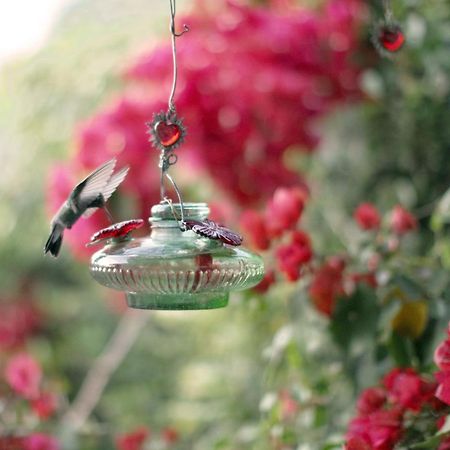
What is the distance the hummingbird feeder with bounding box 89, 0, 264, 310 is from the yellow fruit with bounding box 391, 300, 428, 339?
42cm

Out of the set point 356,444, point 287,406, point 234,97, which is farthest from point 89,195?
point 234,97

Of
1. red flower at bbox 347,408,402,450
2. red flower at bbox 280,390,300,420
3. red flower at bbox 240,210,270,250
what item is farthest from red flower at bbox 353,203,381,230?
red flower at bbox 347,408,402,450

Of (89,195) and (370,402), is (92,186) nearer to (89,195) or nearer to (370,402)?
(89,195)

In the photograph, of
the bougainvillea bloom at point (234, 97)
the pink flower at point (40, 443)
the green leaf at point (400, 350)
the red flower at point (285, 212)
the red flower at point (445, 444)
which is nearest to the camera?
the red flower at point (445, 444)

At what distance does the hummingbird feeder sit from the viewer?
92 cm

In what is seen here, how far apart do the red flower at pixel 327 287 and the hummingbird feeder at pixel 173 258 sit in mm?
379

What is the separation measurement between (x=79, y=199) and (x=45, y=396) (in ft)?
3.06

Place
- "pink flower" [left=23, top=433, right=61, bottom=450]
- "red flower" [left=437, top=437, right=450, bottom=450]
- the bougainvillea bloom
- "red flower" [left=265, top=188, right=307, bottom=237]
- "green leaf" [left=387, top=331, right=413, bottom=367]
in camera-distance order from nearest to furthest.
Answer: "red flower" [left=437, top=437, right=450, bottom=450], "green leaf" [left=387, top=331, right=413, bottom=367], "red flower" [left=265, top=188, right=307, bottom=237], "pink flower" [left=23, top=433, right=61, bottom=450], the bougainvillea bloom

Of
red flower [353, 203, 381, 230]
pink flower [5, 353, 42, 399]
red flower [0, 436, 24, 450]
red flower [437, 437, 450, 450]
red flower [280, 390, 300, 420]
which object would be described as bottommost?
red flower [0, 436, 24, 450]

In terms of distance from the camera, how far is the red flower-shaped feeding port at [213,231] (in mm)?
897

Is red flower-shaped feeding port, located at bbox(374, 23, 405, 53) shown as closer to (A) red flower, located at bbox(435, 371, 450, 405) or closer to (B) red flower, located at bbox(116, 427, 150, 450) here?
(A) red flower, located at bbox(435, 371, 450, 405)

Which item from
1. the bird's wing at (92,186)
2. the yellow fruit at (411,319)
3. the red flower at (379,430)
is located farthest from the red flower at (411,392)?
the bird's wing at (92,186)

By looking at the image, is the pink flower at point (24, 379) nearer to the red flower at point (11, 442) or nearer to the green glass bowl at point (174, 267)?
the red flower at point (11, 442)

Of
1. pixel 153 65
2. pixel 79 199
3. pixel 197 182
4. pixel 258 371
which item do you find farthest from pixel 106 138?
pixel 79 199
